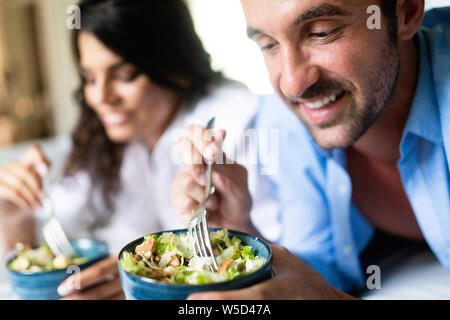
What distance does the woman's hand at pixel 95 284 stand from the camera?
2.05ft

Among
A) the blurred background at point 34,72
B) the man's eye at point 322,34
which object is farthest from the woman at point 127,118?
the blurred background at point 34,72

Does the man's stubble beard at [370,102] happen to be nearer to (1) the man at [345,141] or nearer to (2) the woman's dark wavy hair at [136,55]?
(1) the man at [345,141]

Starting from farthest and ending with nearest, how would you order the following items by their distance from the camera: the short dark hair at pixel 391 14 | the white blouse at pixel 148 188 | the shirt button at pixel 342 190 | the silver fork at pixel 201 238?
the white blouse at pixel 148 188, the shirt button at pixel 342 190, the short dark hair at pixel 391 14, the silver fork at pixel 201 238

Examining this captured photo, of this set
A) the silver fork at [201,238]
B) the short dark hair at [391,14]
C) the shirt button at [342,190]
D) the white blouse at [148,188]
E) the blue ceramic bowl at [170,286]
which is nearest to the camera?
the blue ceramic bowl at [170,286]

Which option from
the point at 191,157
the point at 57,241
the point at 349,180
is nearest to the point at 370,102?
the point at 349,180

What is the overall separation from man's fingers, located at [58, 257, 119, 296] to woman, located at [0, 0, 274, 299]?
0.83 ft

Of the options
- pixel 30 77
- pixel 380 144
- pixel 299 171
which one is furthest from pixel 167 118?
pixel 30 77

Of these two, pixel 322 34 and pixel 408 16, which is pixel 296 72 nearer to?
pixel 322 34

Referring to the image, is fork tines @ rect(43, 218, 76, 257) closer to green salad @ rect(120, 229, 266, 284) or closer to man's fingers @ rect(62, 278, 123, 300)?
man's fingers @ rect(62, 278, 123, 300)

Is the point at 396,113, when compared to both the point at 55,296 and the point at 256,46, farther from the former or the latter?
the point at 55,296

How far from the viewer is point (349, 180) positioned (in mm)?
783

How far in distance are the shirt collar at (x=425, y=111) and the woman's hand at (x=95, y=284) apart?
0.51 m

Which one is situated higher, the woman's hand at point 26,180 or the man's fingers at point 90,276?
the woman's hand at point 26,180

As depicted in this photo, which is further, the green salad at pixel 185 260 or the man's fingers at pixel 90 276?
the man's fingers at pixel 90 276
